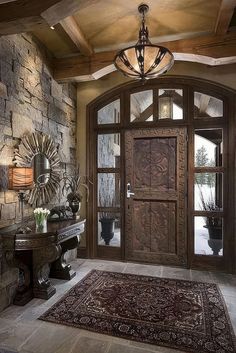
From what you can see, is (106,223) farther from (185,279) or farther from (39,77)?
(39,77)

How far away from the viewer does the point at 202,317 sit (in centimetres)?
256

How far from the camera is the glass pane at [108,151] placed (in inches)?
172

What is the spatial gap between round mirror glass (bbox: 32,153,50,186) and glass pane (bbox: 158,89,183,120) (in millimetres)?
1982

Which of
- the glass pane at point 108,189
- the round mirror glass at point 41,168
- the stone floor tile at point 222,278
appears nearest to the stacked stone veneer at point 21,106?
the round mirror glass at point 41,168

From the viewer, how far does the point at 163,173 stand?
A: 4.12 metres

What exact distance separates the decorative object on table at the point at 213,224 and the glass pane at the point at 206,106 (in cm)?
121

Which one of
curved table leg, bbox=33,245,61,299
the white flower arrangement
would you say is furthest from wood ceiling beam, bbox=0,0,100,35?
curved table leg, bbox=33,245,61,299

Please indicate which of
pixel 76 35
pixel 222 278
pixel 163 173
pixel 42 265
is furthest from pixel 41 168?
pixel 222 278

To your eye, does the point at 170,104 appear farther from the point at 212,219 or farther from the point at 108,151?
the point at 212,219

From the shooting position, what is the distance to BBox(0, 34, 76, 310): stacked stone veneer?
2.78 meters

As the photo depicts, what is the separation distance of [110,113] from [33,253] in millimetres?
2650

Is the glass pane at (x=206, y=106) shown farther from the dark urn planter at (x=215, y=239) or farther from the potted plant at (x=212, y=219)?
the dark urn planter at (x=215, y=239)

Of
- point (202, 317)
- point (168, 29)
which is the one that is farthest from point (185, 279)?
point (168, 29)

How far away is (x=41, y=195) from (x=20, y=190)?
1.50 ft
